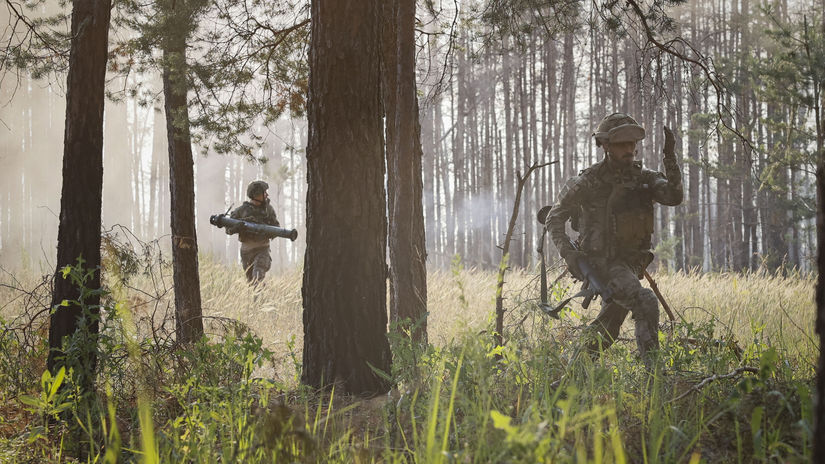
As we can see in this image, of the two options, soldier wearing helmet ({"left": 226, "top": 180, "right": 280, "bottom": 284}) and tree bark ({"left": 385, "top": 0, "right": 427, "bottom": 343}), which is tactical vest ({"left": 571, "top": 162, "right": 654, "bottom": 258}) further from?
soldier wearing helmet ({"left": 226, "top": 180, "right": 280, "bottom": 284})

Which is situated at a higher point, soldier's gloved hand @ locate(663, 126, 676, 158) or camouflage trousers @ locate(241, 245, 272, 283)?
soldier's gloved hand @ locate(663, 126, 676, 158)

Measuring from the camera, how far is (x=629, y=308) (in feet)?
14.1

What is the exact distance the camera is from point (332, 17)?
336cm

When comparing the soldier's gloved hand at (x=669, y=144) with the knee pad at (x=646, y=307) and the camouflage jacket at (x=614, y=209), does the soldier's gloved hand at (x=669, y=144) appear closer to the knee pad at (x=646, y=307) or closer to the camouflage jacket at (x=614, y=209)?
the camouflage jacket at (x=614, y=209)

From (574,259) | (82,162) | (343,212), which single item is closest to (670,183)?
(574,259)

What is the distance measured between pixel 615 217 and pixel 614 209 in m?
0.08

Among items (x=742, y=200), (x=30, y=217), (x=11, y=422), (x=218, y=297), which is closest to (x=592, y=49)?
(x=742, y=200)

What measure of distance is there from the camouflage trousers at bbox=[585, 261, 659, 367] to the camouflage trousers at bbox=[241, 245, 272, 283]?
257 inches

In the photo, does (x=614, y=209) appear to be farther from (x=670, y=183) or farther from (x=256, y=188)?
(x=256, y=188)

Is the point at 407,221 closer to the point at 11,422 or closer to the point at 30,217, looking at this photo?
the point at 11,422

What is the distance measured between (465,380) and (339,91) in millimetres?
1851

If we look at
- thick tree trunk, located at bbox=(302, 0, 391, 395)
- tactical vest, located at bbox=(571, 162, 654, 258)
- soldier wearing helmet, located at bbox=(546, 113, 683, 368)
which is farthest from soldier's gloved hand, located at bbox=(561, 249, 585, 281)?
thick tree trunk, located at bbox=(302, 0, 391, 395)

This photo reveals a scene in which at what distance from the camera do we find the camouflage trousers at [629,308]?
4.09m

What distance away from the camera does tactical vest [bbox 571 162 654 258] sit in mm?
4625
